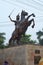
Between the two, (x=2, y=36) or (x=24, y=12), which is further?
(x=2, y=36)

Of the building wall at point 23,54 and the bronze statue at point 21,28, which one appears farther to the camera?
the bronze statue at point 21,28

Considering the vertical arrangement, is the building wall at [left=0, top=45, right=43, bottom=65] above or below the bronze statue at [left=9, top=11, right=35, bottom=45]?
below

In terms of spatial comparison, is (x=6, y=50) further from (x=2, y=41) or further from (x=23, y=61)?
(x=2, y=41)

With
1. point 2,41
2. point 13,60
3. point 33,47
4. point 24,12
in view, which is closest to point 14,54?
point 13,60

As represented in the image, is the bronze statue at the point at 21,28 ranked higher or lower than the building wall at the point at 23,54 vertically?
higher

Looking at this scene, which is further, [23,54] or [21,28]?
[21,28]

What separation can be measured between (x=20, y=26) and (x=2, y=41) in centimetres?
1528

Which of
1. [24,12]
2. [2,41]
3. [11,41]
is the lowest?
[2,41]

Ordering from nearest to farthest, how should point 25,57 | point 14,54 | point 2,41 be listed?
point 25,57, point 14,54, point 2,41

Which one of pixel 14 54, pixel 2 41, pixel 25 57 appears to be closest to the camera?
pixel 25 57

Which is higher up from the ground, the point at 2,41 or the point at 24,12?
the point at 24,12

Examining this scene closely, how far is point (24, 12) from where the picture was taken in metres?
16.6

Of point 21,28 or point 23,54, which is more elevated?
point 21,28

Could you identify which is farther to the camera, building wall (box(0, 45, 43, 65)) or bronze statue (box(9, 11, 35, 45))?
bronze statue (box(9, 11, 35, 45))
